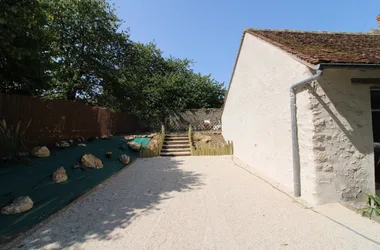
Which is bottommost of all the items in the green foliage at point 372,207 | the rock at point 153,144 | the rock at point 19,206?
the green foliage at point 372,207

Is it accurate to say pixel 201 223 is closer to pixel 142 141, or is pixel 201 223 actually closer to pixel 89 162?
pixel 89 162

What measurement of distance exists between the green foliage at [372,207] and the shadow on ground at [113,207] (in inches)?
132

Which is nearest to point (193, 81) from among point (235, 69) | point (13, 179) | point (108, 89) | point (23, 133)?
point (108, 89)

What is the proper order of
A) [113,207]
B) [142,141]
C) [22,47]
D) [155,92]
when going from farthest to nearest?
1. [155,92]
2. [142,141]
3. [22,47]
4. [113,207]

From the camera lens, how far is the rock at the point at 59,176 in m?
4.54

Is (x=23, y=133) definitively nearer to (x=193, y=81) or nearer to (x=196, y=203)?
(x=196, y=203)

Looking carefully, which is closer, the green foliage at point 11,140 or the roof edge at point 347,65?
the roof edge at point 347,65

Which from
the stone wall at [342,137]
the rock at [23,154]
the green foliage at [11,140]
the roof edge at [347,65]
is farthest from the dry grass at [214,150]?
the roof edge at [347,65]

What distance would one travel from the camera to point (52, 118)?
684 centimetres

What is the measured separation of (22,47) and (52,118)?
8.06ft

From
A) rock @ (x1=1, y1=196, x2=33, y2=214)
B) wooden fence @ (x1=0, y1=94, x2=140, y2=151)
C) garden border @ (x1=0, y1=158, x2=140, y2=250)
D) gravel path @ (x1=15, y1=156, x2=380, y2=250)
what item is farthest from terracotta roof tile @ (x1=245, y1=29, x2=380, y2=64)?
wooden fence @ (x1=0, y1=94, x2=140, y2=151)

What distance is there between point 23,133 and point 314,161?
23.1 feet

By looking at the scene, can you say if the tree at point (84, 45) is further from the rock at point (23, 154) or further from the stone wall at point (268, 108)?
the stone wall at point (268, 108)

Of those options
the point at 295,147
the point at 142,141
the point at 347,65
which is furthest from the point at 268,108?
the point at 142,141
